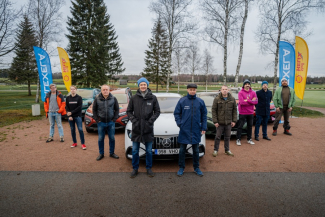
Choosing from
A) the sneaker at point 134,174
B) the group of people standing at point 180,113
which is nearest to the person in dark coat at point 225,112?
the group of people standing at point 180,113

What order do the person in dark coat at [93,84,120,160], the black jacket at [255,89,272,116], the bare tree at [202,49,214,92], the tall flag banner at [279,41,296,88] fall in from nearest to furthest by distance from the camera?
the person in dark coat at [93,84,120,160], the black jacket at [255,89,272,116], the tall flag banner at [279,41,296,88], the bare tree at [202,49,214,92]

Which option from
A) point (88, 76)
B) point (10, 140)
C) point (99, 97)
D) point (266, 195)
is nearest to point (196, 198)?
point (266, 195)

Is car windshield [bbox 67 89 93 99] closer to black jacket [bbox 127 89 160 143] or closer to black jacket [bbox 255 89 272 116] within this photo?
black jacket [bbox 127 89 160 143]

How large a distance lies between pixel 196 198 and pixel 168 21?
18.5 metres

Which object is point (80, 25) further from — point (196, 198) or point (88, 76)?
point (196, 198)

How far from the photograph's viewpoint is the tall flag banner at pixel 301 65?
10.1m

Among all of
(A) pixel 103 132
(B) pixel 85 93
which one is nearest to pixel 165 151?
(A) pixel 103 132

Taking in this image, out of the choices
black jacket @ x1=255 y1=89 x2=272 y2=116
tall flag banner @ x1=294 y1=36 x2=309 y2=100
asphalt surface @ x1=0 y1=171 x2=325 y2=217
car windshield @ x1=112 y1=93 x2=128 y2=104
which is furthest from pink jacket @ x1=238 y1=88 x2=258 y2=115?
tall flag banner @ x1=294 y1=36 x2=309 y2=100

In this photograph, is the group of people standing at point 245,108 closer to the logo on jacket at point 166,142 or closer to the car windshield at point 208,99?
the logo on jacket at point 166,142

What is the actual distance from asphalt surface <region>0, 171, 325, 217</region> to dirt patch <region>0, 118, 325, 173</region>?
1.01ft

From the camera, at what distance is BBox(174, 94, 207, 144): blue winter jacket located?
3730mm

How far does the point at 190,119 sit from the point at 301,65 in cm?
979

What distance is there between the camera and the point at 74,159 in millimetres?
4621

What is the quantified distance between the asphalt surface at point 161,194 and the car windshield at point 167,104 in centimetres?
201
